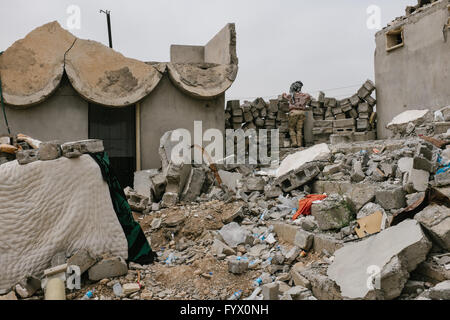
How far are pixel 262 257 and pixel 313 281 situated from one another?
1072 millimetres

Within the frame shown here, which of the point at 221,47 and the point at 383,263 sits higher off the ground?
the point at 221,47

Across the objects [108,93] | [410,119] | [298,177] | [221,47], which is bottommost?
[298,177]

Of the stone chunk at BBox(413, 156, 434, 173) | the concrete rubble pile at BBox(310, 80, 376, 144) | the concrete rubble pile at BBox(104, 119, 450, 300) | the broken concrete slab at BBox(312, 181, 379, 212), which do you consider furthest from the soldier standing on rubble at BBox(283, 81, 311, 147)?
the stone chunk at BBox(413, 156, 434, 173)

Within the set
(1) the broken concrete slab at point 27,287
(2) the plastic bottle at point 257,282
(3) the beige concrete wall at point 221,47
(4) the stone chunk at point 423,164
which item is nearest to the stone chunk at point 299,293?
(2) the plastic bottle at point 257,282

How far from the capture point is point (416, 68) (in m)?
9.31

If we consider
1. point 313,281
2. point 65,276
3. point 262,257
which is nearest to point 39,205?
point 65,276

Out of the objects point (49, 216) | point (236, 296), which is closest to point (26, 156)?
point (49, 216)

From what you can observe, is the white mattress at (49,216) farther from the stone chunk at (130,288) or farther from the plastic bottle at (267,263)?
the plastic bottle at (267,263)

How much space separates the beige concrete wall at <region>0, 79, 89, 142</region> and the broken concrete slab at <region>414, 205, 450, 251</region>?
256 inches

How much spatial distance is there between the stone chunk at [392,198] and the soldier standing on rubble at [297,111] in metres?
6.15

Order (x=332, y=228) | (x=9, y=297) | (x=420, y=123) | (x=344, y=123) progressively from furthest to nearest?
(x=344, y=123)
(x=420, y=123)
(x=332, y=228)
(x=9, y=297)

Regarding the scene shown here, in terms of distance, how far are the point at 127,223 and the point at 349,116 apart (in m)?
8.56

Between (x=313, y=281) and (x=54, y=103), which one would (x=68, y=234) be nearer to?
(x=313, y=281)

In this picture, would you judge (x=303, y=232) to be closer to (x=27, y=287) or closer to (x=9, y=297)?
(x=27, y=287)
